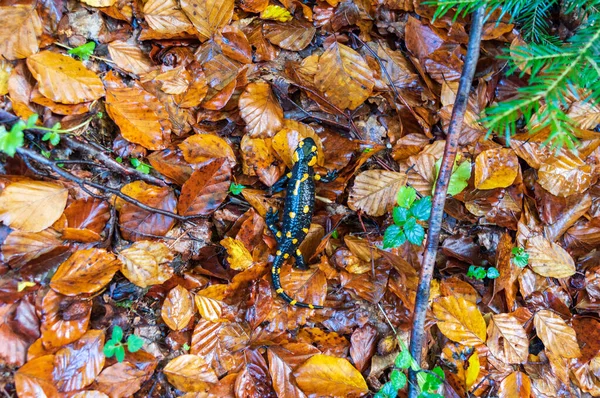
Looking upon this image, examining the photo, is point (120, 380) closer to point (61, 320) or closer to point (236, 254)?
point (61, 320)

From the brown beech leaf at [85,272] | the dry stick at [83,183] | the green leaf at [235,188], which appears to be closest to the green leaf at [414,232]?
the green leaf at [235,188]

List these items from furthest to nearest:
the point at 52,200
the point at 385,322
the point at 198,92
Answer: the point at 385,322, the point at 198,92, the point at 52,200

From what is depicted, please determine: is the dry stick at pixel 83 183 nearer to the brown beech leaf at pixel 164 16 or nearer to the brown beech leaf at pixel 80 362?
the brown beech leaf at pixel 80 362

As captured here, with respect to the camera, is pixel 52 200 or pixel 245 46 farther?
pixel 245 46

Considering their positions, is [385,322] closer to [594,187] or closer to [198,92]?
[594,187]

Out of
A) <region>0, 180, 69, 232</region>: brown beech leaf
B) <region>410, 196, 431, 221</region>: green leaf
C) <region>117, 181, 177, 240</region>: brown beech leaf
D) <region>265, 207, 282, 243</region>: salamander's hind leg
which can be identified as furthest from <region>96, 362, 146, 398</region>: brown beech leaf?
<region>410, 196, 431, 221</region>: green leaf

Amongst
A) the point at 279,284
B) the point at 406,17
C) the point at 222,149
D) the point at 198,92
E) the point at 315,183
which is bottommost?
the point at 279,284

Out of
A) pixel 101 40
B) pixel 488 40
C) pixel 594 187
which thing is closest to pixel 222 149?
pixel 101 40
